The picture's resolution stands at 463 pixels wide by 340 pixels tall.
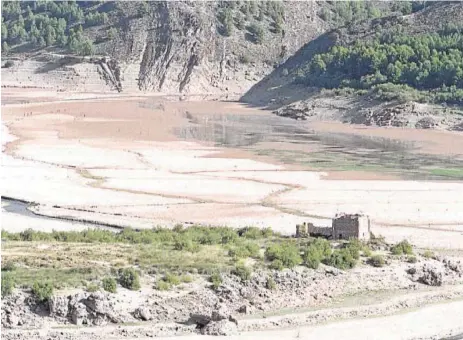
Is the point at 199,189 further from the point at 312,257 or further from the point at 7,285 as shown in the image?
the point at 7,285

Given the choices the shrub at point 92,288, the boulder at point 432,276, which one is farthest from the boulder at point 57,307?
the boulder at point 432,276

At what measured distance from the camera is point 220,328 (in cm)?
2905

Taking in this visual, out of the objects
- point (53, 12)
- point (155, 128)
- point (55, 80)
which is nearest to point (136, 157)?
point (155, 128)

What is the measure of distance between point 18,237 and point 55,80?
122 metres

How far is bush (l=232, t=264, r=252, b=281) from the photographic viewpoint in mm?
32438

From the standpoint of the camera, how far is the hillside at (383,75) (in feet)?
371

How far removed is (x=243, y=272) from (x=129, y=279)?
3.71 metres

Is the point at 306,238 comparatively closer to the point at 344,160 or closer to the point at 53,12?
the point at 344,160

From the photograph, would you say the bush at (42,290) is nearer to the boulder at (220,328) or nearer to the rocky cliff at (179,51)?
the boulder at (220,328)

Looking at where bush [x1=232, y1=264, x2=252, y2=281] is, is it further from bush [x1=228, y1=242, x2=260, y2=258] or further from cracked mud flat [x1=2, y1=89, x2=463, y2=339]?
cracked mud flat [x1=2, y1=89, x2=463, y2=339]

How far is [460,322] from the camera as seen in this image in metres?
31.8

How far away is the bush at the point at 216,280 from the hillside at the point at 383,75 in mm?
75557

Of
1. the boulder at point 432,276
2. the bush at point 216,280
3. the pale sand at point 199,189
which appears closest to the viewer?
the bush at point 216,280

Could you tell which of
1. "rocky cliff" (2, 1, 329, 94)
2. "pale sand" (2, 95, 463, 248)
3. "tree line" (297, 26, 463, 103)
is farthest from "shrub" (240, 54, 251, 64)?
"pale sand" (2, 95, 463, 248)
